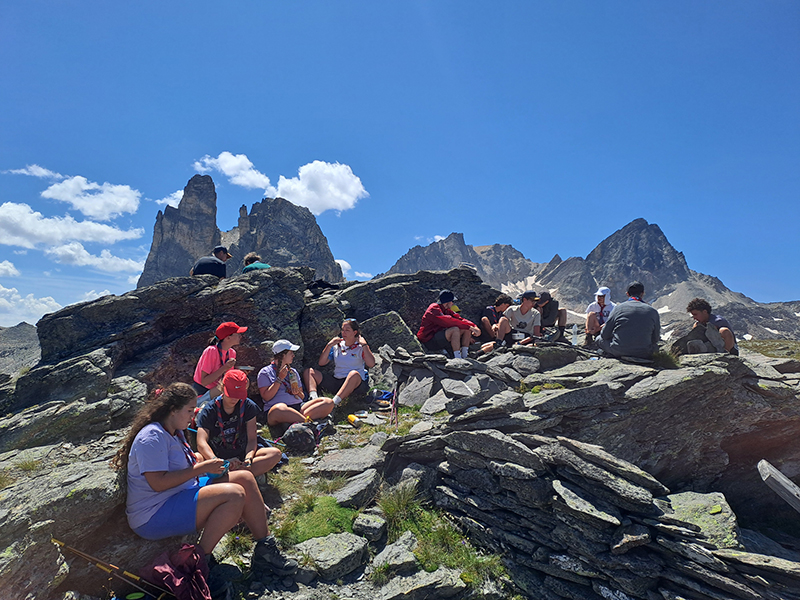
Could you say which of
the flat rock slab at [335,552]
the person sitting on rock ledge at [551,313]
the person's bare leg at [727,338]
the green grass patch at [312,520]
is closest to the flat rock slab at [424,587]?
the flat rock slab at [335,552]

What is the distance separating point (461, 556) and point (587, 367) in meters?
5.89

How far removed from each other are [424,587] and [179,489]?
3.54 m

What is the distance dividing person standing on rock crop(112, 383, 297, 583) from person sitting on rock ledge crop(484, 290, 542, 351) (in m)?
9.48


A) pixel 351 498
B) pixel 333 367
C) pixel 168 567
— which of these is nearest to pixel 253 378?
pixel 333 367

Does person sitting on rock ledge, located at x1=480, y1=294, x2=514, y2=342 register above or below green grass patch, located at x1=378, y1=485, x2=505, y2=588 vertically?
above

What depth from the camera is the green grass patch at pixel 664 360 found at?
371 inches

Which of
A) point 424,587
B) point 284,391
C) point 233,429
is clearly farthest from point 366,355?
point 424,587

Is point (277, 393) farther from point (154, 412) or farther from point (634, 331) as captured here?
point (634, 331)

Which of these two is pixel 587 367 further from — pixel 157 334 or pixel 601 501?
pixel 157 334

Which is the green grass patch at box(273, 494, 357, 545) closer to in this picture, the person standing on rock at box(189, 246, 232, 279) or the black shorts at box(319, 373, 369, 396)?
the black shorts at box(319, 373, 369, 396)

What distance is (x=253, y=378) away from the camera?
10.8 metres

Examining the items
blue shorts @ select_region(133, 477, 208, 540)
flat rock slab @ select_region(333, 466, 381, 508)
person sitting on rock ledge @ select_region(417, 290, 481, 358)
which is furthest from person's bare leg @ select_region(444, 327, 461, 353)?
blue shorts @ select_region(133, 477, 208, 540)

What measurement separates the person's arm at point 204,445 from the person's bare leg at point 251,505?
1059 millimetres

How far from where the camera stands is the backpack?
8.30 meters
